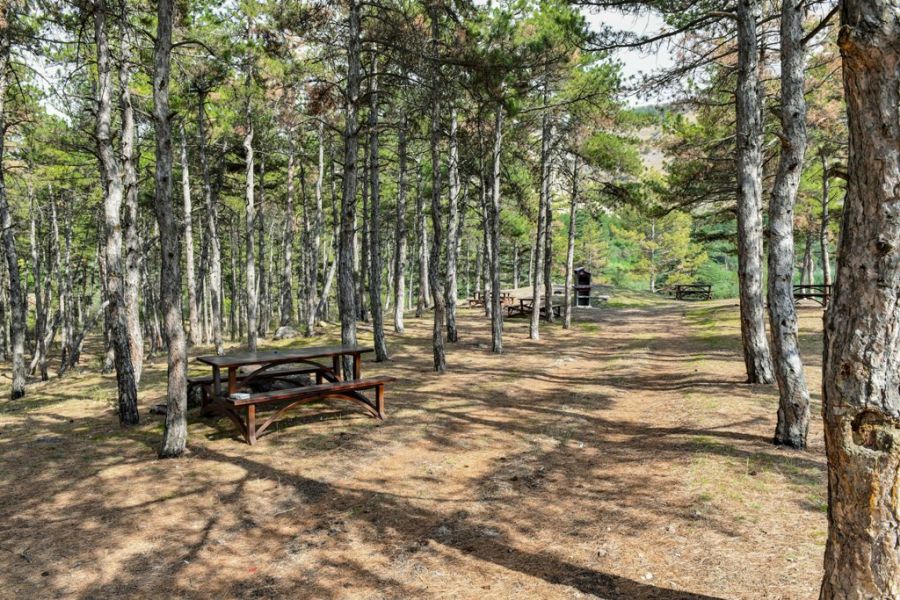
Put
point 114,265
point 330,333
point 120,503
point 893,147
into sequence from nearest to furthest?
point 893,147 → point 120,503 → point 114,265 → point 330,333

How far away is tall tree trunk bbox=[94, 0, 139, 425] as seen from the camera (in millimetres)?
8039

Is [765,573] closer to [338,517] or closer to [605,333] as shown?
[338,517]

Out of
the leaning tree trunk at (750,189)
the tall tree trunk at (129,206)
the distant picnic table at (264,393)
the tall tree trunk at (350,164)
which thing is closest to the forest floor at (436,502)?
the distant picnic table at (264,393)

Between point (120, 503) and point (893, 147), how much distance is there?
6947 mm

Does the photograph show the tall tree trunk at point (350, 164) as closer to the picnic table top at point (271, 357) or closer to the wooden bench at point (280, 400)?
the picnic table top at point (271, 357)

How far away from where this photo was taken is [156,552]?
4438 millimetres

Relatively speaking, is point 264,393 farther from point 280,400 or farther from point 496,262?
point 496,262

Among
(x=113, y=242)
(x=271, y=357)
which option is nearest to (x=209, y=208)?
(x=113, y=242)

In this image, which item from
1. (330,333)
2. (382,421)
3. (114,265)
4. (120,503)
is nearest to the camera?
(120,503)

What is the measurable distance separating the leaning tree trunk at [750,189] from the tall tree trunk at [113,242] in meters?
9.88

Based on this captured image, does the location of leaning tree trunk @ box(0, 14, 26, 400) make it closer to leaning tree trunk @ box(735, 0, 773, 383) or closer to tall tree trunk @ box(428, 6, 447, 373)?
tall tree trunk @ box(428, 6, 447, 373)

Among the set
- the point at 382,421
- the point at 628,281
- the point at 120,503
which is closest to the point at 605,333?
the point at 382,421

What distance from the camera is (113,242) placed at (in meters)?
9.20

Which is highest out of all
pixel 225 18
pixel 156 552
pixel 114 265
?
pixel 225 18
